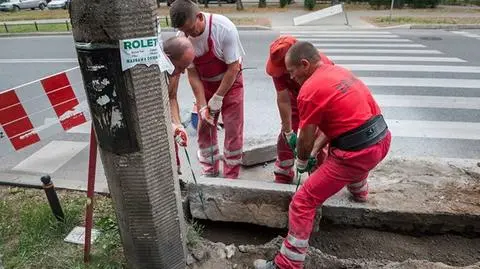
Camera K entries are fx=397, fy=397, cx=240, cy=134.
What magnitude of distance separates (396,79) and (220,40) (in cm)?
525

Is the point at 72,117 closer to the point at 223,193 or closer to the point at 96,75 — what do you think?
the point at 223,193

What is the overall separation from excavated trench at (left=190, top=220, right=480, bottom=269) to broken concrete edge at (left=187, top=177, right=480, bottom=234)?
0.26 ft

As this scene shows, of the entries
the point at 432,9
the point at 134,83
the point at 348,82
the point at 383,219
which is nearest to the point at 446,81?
the point at 383,219

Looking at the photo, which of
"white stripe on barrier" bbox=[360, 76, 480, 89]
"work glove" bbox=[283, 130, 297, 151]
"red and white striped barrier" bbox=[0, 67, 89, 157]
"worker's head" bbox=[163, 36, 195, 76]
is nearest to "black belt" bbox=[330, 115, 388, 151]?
"work glove" bbox=[283, 130, 297, 151]

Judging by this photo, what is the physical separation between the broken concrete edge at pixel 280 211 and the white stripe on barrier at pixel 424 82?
444cm

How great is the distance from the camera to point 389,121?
561 centimetres

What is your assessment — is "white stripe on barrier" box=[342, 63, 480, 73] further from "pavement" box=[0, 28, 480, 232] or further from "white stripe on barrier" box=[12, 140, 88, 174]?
"white stripe on barrier" box=[12, 140, 88, 174]

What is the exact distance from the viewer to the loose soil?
3.09 m

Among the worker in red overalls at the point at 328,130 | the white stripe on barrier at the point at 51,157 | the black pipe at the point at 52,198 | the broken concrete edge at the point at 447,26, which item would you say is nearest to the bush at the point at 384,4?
the broken concrete edge at the point at 447,26

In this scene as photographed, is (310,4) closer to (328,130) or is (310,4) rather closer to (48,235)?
(328,130)

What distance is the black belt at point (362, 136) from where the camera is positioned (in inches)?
98.2

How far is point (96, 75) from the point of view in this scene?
195 cm

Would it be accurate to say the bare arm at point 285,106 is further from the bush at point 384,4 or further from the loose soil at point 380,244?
the bush at point 384,4

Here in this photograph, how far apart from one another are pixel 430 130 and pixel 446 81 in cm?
244
